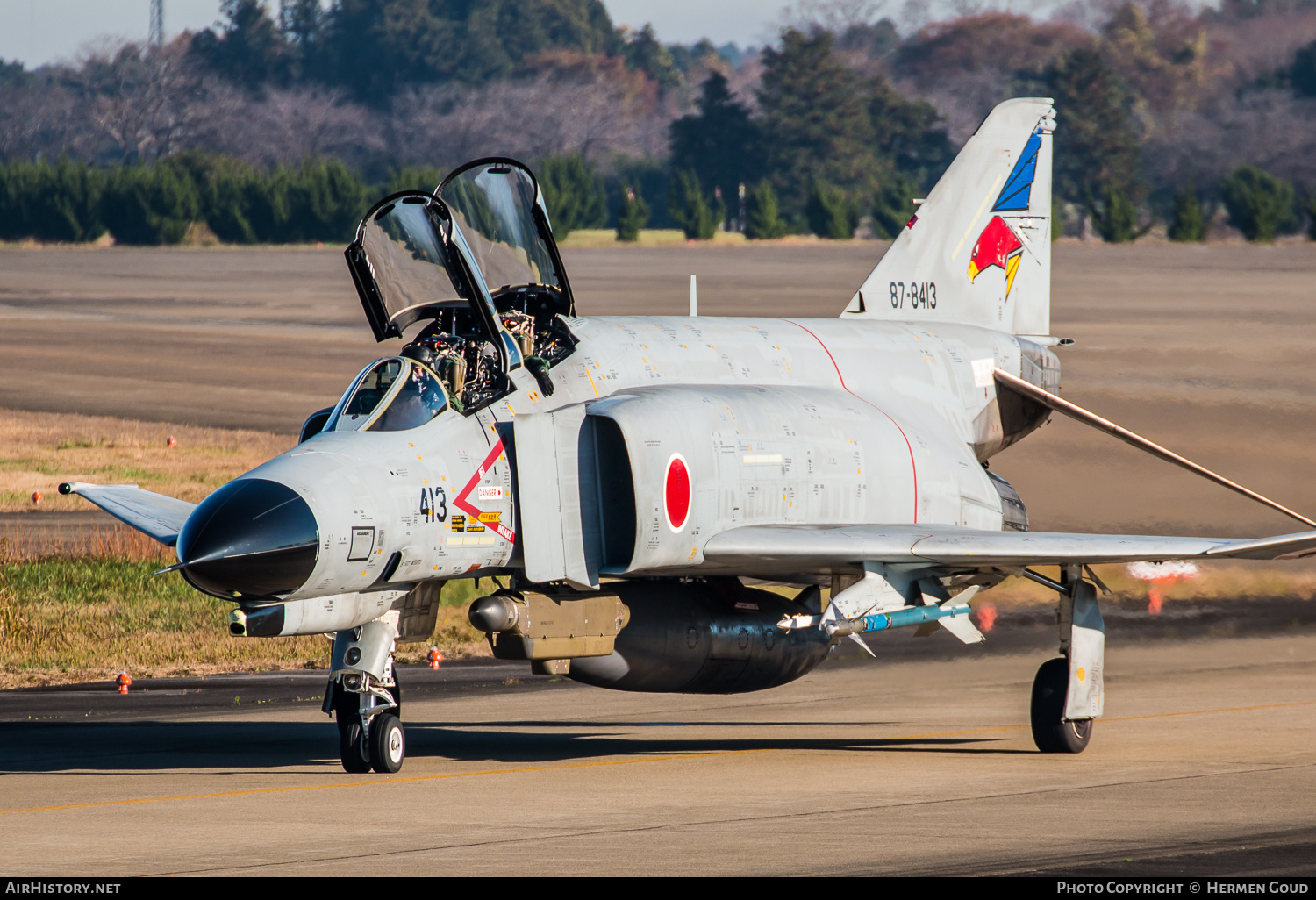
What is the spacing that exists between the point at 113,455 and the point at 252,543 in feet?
80.2

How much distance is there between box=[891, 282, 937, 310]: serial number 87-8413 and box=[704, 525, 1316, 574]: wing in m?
4.76

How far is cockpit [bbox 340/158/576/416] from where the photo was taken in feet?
45.3

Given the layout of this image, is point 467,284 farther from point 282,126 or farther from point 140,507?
point 282,126

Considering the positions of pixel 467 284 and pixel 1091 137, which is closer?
pixel 467 284

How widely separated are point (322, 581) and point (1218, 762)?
279 inches

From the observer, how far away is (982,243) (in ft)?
63.7

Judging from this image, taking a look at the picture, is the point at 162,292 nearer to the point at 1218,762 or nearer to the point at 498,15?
the point at 1218,762

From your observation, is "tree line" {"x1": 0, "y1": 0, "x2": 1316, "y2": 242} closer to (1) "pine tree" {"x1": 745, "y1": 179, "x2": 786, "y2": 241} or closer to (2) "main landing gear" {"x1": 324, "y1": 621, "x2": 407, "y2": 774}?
(1) "pine tree" {"x1": 745, "y1": 179, "x2": 786, "y2": 241}

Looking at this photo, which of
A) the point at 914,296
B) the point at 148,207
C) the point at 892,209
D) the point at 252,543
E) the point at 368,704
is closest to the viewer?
the point at 252,543

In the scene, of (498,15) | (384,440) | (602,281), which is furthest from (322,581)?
(498,15)

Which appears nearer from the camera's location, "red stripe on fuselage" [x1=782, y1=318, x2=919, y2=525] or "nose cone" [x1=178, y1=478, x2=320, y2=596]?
"nose cone" [x1=178, y1=478, x2=320, y2=596]

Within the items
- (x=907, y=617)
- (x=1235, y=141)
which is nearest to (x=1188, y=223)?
(x=1235, y=141)

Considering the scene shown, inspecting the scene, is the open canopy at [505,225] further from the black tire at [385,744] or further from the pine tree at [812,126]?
the pine tree at [812,126]

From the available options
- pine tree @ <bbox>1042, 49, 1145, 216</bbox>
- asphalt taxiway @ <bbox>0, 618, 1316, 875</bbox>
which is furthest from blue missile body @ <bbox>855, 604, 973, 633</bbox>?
pine tree @ <bbox>1042, 49, 1145, 216</bbox>
